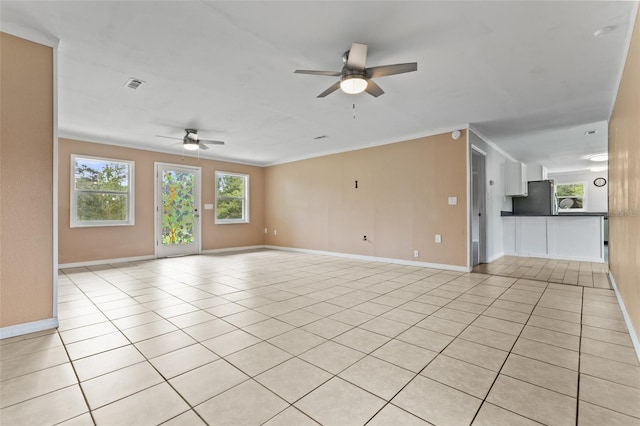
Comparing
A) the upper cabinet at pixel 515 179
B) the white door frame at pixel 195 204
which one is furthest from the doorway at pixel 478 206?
the white door frame at pixel 195 204

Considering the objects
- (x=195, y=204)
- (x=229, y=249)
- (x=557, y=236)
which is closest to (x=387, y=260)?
(x=557, y=236)

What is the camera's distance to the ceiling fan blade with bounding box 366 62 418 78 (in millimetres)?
2477

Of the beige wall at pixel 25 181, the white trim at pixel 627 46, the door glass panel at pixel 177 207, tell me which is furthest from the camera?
the door glass panel at pixel 177 207

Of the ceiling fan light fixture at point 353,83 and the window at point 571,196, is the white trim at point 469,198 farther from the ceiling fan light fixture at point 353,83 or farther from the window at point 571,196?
the window at point 571,196

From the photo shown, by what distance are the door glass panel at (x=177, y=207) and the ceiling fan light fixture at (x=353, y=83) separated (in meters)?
5.52

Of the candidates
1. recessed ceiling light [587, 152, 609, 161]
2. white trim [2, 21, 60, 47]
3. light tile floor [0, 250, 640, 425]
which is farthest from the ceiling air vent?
recessed ceiling light [587, 152, 609, 161]

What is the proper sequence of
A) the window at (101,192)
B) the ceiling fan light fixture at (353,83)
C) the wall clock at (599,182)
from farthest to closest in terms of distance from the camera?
the wall clock at (599,182) → the window at (101,192) → the ceiling fan light fixture at (353,83)

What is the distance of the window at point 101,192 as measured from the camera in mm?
5617

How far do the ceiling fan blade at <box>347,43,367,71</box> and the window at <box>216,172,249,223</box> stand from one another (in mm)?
5959

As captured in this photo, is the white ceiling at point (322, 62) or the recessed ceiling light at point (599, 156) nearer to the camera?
the white ceiling at point (322, 62)

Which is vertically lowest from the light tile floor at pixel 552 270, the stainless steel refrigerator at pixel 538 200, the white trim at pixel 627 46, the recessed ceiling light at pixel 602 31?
the light tile floor at pixel 552 270

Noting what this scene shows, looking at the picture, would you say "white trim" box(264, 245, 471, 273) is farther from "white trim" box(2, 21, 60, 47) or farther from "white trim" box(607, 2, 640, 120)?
"white trim" box(2, 21, 60, 47)

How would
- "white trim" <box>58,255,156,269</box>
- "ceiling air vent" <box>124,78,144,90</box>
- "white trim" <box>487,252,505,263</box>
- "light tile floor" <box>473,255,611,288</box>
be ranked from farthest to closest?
"white trim" <box>487,252,505,263</box>
"white trim" <box>58,255,156,269</box>
"light tile floor" <box>473,255,611,288</box>
"ceiling air vent" <box>124,78,144,90</box>

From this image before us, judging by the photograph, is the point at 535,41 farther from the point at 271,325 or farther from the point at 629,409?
the point at 271,325
